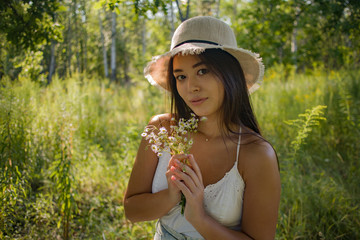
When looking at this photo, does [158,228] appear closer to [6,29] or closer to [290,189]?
[290,189]

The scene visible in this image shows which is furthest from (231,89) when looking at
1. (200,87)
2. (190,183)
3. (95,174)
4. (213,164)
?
(95,174)

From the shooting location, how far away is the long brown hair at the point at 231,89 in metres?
1.37

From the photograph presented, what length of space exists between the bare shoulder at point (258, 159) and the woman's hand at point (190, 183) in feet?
0.85

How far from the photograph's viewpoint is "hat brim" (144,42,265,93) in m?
1.31

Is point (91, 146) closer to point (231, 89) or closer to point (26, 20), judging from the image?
point (26, 20)

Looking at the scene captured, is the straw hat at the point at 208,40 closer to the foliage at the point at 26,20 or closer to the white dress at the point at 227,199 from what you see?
the white dress at the point at 227,199

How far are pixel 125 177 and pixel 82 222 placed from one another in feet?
2.21

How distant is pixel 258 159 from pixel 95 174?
2.25 m

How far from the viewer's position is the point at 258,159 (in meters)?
1.27

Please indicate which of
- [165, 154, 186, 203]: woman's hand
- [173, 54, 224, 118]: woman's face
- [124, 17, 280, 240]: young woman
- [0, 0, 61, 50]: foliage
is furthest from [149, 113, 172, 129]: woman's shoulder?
[0, 0, 61, 50]: foliage

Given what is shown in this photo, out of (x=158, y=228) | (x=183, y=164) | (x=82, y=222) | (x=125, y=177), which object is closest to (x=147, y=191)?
(x=158, y=228)

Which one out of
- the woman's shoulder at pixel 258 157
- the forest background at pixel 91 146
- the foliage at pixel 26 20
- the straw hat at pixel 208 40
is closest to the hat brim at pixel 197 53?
the straw hat at pixel 208 40

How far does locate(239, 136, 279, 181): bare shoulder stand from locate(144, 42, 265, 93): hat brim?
0.45 meters

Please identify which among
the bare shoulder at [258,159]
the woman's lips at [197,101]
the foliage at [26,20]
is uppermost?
the foliage at [26,20]
